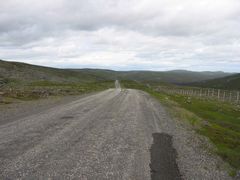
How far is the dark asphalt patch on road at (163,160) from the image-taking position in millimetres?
6812

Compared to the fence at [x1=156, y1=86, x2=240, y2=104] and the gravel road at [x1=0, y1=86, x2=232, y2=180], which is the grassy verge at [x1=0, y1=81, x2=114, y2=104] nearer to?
the gravel road at [x1=0, y1=86, x2=232, y2=180]

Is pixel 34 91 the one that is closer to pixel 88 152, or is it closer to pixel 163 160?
pixel 88 152

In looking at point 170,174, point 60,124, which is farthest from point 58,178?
point 60,124

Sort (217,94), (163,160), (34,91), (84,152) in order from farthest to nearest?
(217,94) < (34,91) < (84,152) < (163,160)

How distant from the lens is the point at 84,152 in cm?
853

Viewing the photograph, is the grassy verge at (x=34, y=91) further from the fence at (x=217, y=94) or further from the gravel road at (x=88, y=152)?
the fence at (x=217, y=94)

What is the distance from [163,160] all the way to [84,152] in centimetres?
285

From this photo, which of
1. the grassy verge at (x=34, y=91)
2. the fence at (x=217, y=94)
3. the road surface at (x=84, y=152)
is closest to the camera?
the road surface at (x=84, y=152)

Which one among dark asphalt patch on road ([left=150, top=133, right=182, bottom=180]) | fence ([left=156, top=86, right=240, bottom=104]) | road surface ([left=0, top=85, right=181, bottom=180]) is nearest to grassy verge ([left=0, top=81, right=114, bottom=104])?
road surface ([left=0, top=85, right=181, bottom=180])

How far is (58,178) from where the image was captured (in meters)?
6.33

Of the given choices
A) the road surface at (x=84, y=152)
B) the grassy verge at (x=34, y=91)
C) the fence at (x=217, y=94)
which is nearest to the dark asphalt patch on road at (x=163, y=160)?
the road surface at (x=84, y=152)

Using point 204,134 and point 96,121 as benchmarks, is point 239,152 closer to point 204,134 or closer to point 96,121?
point 204,134

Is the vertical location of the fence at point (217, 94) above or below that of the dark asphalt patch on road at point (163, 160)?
below

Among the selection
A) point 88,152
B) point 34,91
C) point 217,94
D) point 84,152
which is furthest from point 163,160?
point 217,94
